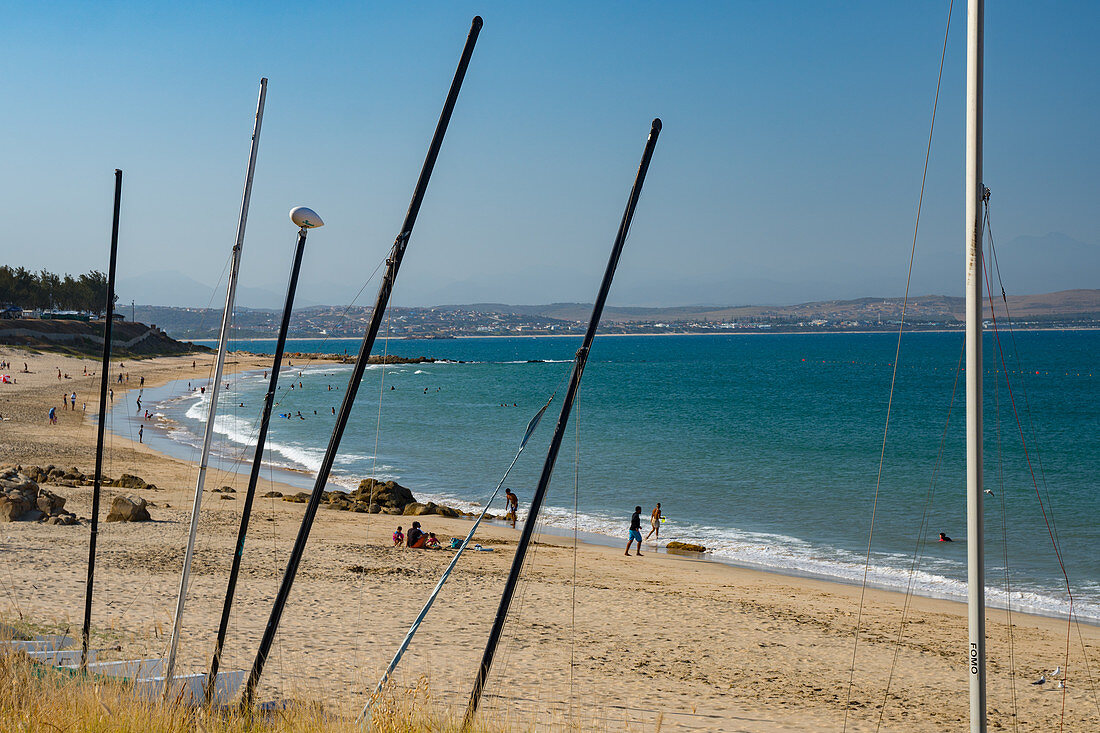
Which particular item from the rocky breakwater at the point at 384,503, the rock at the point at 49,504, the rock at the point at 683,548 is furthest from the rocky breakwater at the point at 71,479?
the rock at the point at 683,548

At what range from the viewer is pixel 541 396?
286 ft

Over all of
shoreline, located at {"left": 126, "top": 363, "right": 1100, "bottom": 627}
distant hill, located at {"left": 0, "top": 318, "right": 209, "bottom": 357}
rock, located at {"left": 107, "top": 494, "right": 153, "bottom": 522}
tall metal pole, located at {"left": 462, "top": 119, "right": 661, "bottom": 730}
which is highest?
tall metal pole, located at {"left": 462, "top": 119, "right": 661, "bottom": 730}

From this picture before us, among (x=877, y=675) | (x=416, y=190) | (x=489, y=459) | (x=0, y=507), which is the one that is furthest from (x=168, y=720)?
(x=489, y=459)

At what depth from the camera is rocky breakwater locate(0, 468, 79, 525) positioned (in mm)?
18938

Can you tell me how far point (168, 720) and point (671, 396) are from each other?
82.4 meters

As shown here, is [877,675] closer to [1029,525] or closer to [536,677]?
[536,677]

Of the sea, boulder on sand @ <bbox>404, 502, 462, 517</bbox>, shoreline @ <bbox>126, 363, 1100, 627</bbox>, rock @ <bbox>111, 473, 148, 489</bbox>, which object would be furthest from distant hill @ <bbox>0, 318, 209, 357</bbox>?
boulder on sand @ <bbox>404, 502, 462, 517</bbox>

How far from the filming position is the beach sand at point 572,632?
10602mm

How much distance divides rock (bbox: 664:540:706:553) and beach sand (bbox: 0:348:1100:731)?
1355 millimetres

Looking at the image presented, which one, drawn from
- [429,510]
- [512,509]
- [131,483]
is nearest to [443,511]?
→ [429,510]

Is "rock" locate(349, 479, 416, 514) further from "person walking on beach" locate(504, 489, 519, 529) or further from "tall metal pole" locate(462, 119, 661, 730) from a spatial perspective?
"tall metal pole" locate(462, 119, 661, 730)

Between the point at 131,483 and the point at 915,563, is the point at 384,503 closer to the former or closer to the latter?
the point at 131,483

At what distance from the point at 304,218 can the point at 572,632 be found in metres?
9.53

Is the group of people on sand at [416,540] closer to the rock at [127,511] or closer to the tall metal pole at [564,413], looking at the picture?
the rock at [127,511]
